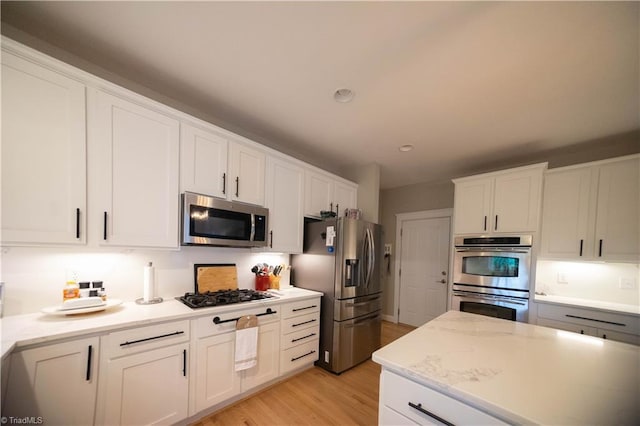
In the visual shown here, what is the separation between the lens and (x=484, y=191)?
3041 millimetres

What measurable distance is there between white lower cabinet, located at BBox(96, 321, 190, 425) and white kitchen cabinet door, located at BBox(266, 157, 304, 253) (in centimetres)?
118

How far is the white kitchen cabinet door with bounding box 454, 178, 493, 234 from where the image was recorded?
9.84 ft

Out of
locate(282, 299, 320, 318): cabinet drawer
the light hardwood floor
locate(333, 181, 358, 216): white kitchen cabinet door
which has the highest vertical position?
locate(333, 181, 358, 216): white kitchen cabinet door

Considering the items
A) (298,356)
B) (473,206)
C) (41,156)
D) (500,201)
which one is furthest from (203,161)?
(500,201)

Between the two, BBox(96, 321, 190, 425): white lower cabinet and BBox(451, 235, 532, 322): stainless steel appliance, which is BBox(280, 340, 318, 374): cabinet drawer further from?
BBox(451, 235, 532, 322): stainless steel appliance

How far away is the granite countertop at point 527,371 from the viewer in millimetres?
752

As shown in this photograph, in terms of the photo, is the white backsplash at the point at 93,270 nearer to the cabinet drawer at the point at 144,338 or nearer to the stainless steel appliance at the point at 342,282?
the cabinet drawer at the point at 144,338

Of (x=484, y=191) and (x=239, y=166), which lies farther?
(x=484, y=191)

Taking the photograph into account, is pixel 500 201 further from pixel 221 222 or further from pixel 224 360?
pixel 224 360

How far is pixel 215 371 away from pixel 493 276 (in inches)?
119

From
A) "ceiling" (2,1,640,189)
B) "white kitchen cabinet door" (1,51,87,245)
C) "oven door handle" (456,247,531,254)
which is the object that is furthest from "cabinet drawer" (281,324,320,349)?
"ceiling" (2,1,640,189)

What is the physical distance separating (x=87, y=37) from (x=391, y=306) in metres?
5.14

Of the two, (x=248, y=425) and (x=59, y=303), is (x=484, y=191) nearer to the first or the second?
(x=248, y=425)

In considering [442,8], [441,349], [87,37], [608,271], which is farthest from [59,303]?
[608,271]
